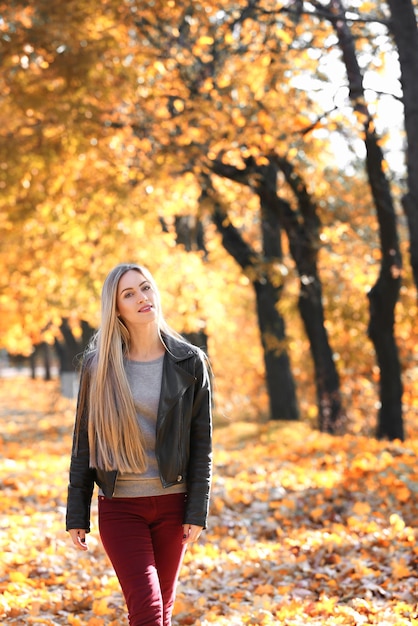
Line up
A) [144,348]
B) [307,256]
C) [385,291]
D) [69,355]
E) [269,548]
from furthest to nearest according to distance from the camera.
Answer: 1. [69,355]
2. [307,256]
3. [385,291]
4. [269,548]
5. [144,348]

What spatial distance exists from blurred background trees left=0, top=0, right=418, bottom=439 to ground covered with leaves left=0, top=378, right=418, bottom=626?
2.19 meters

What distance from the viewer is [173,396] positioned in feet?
12.2

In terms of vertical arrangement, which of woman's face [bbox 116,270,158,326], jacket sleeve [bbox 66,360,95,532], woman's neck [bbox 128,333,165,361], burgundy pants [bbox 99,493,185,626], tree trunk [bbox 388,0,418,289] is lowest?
burgundy pants [bbox 99,493,185,626]

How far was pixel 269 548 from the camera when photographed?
23.1 feet

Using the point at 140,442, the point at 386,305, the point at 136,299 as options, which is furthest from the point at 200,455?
the point at 386,305

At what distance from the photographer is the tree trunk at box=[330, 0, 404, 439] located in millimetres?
11477

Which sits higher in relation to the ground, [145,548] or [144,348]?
[144,348]

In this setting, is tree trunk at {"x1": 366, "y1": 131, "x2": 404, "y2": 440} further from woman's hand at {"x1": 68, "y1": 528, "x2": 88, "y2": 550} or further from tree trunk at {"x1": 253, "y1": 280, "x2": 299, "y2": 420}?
woman's hand at {"x1": 68, "y1": 528, "x2": 88, "y2": 550}

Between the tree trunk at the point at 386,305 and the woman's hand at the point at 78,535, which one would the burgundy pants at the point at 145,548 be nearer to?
the woman's hand at the point at 78,535

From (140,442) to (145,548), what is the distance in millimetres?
456

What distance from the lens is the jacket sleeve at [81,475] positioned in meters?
3.74

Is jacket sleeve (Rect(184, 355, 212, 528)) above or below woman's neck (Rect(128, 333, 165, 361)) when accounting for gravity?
below

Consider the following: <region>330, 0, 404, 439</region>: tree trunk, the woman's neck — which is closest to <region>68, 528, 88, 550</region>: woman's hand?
the woman's neck

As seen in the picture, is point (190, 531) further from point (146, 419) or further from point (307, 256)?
point (307, 256)
